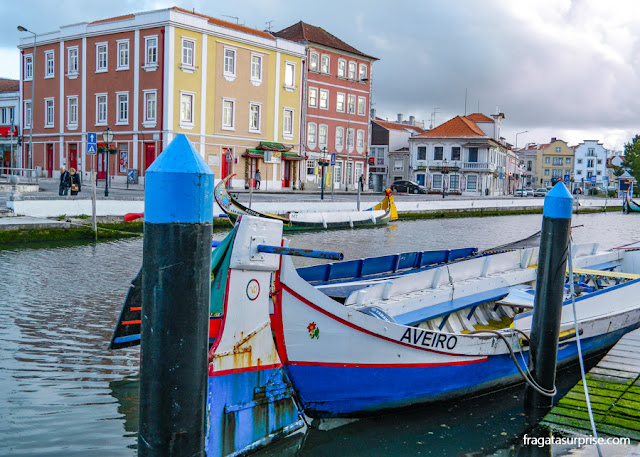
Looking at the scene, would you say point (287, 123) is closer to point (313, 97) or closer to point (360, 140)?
point (313, 97)

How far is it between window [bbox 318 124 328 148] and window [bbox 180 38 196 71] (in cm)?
1425

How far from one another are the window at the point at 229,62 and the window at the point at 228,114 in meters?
1.78

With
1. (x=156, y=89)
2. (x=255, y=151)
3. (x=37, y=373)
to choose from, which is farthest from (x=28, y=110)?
(x=37, y=373)

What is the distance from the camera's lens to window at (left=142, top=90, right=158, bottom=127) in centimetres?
3934

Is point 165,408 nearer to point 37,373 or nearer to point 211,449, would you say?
point 211,449

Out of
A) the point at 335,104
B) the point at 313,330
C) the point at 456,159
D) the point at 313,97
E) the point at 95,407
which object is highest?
the point at 313,97

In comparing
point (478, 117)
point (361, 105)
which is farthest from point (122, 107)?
point (478, 117)

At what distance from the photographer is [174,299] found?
3516 millimetres

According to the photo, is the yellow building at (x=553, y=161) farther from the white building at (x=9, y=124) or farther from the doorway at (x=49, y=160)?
the doorway at (x=49, y=160)

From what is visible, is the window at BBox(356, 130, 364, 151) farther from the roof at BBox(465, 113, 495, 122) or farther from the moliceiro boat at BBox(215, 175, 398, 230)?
the moliceiro boat at BBox(215, 175, 398, 230)

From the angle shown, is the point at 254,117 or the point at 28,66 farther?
the point at 28,66

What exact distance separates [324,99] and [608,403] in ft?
153

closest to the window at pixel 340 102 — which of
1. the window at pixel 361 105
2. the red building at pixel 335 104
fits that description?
the red building at pixel 335 104

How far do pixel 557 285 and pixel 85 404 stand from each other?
5.04 metres
